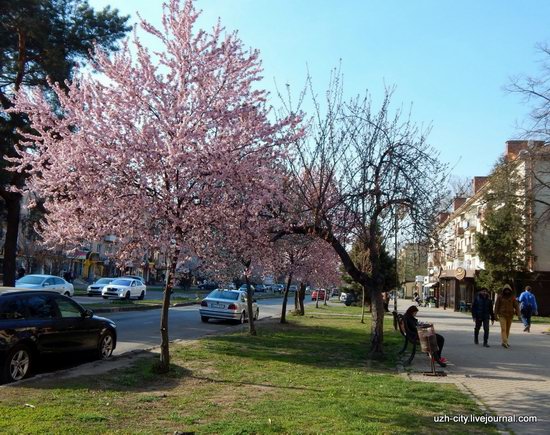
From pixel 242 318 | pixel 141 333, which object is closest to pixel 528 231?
pixel 242 318

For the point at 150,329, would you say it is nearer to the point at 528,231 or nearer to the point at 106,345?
the point at 106,345

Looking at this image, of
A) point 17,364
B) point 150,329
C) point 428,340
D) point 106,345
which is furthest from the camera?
point 150,329

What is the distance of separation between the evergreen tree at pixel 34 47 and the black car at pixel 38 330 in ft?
35.1

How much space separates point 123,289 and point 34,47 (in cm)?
1842

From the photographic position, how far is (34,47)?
70.3 feet

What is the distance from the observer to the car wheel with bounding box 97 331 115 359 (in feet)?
37.7

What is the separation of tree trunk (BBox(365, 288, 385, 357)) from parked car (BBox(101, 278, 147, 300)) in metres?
25.8

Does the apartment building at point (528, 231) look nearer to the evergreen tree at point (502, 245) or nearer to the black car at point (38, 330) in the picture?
the evergreen tree at point (502, 245)

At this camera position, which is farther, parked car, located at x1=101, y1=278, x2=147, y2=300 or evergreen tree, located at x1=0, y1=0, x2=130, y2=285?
parked car, located at x1=101, y1=278, x2=147, y2=300

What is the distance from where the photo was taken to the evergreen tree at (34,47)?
20109 mm

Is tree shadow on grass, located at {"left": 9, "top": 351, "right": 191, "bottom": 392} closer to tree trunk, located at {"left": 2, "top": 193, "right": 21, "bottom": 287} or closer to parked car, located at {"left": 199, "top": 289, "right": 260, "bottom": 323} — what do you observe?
parked car, located at {"left": 199, "top": 289, "right": 260, "bottom": 323}

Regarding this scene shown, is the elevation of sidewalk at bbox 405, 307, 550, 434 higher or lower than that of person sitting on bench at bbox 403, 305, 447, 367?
lower

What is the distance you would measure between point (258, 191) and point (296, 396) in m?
3.28

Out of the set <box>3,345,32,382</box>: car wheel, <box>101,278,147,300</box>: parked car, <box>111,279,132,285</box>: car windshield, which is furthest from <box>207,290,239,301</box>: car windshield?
<box>3,345,32,382</box>: car wheel
